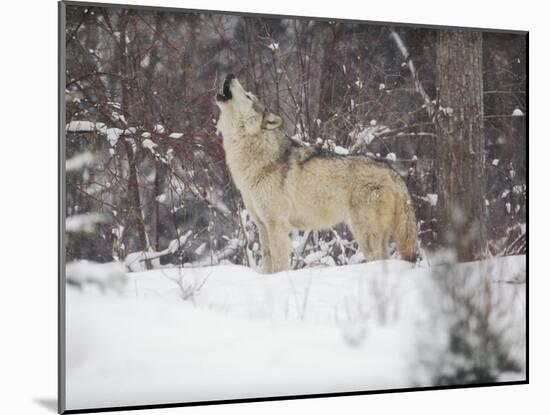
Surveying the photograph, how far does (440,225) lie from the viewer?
6.11 m

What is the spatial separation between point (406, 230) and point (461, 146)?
0.68 meters

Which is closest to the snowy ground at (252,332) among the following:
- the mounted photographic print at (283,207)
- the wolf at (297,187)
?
the mounted photographic print at (283,207)

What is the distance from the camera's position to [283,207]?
5.83m

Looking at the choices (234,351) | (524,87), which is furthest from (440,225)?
(234,351)

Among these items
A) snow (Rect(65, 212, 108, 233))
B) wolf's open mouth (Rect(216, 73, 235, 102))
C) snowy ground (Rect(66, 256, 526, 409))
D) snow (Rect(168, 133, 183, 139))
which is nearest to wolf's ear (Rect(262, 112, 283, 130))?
wolf's open mouth (Rect(216, 73, 235, 102))

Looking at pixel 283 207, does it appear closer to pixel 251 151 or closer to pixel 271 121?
pixel 251 151

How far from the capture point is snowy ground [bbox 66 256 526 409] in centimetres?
540

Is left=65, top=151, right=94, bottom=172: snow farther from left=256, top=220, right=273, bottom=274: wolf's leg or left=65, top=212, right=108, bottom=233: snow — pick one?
left=256, top=220, right=273, bottom=274: wolf's leg

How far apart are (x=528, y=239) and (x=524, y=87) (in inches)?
39.8

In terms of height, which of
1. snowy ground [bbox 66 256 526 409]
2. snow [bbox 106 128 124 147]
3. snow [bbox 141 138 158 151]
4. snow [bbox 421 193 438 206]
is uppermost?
snow [bbox 106 128 124 147]

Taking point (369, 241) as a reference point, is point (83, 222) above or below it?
above

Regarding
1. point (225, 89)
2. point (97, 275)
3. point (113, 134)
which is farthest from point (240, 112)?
point (97, 275)

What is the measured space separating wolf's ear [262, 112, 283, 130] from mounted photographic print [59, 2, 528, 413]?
2 cm

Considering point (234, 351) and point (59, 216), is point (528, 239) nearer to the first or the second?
point (234, 351)
